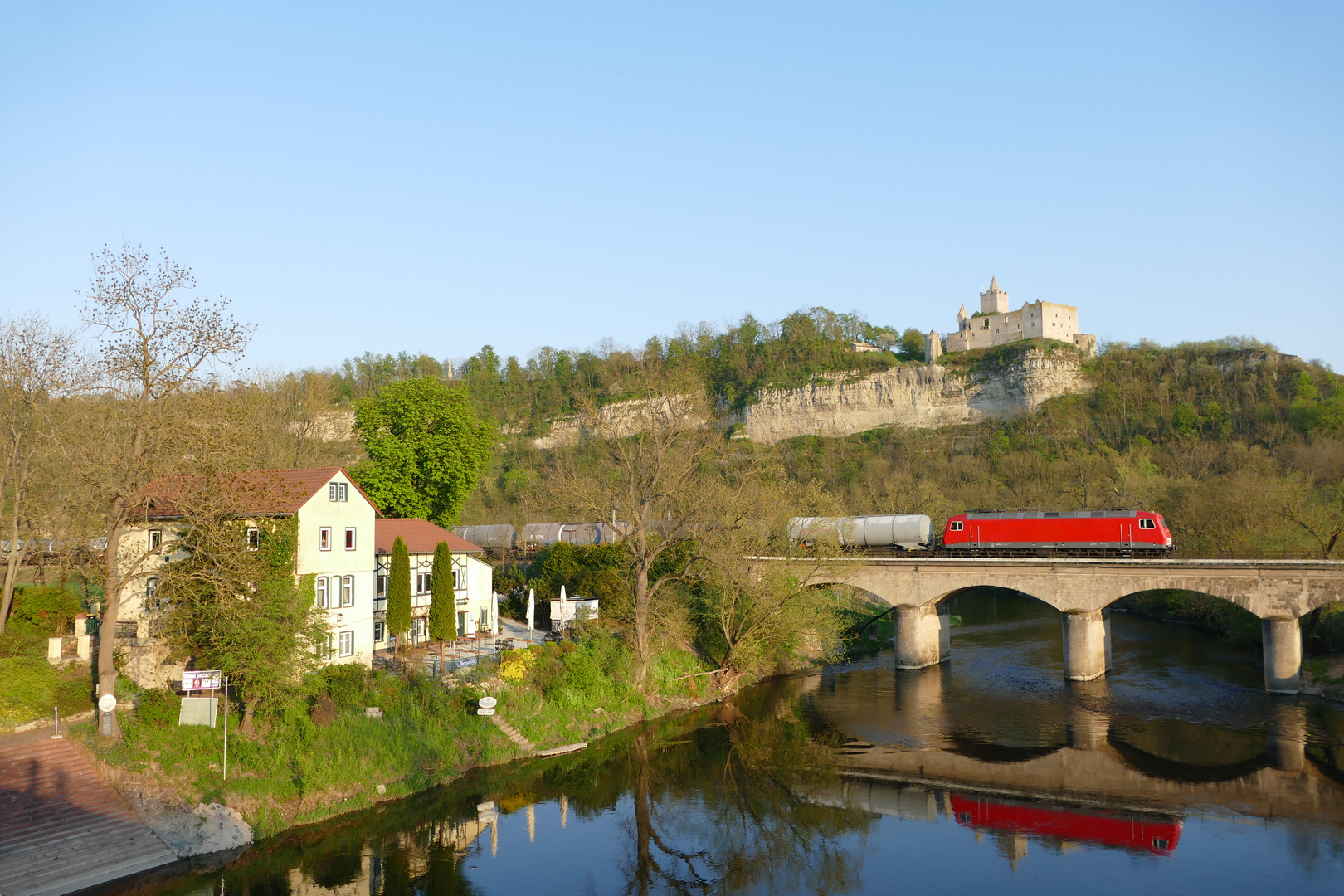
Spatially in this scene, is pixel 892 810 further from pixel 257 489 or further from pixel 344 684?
pixel 257 489

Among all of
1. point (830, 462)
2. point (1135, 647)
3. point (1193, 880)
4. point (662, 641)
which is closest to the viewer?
point (1193, 880)

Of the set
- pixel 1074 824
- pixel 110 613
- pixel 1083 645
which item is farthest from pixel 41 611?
pixel 1083 645

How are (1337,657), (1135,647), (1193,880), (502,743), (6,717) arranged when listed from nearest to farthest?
(1193,880), (6,717), (502,743), (1337,657), (1135,647)

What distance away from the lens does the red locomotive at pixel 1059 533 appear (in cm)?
4281

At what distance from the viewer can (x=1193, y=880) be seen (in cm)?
1967

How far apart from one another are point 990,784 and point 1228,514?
30698 mm

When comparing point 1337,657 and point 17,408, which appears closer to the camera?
point 17,408

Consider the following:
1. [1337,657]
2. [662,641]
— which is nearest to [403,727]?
[662,641]

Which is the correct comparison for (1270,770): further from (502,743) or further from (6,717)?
(6,717)

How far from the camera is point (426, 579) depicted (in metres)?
39.4

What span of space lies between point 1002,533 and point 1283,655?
13934mm

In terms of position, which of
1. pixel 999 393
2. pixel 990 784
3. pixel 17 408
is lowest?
pixel 990 784

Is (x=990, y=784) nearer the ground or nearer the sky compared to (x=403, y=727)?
nearer the ground

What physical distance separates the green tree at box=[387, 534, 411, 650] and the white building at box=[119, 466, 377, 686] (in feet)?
3.96
